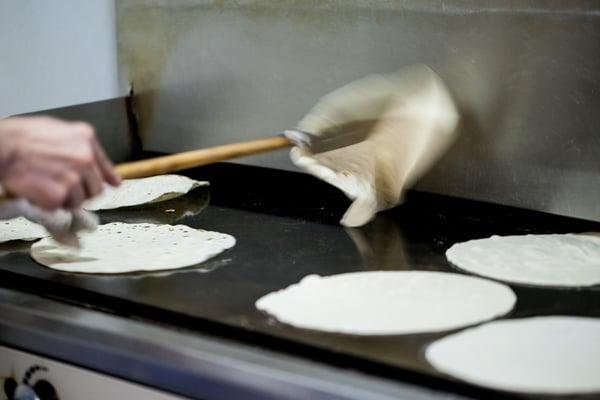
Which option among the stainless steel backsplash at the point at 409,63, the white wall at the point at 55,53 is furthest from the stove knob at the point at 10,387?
the white wall at the point at 55,53

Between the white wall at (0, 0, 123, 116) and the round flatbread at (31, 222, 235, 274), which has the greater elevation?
the white wall at (0, 0, 123, 116)

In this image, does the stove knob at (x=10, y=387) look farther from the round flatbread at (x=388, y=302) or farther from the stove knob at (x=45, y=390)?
the round flatbread at (x=388, y=302)

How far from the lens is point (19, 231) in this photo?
196cm

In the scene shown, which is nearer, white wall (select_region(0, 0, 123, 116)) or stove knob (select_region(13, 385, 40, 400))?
stove knob (select_region(13, 385, 40, 400))

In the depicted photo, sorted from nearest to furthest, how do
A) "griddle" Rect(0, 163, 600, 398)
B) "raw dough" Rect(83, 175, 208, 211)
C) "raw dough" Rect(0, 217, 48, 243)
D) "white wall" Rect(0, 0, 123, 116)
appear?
"griddle" Rect(0, 163, 600, 398), "raw dough" Rect(0, 217, 48, 243), "raw dough" Rect(83, 175, 208, 211), "white wall" Rect(0, 0, 123, 116)

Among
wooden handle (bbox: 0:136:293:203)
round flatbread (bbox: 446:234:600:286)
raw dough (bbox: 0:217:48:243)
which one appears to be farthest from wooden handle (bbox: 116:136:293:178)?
round flatbread (bbox: 446:234:600:286)

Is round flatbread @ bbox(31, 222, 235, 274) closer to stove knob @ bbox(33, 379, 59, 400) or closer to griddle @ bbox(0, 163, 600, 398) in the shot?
griddle @ bbox(0, 163, 600, 398)

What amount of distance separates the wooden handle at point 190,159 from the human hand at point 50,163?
0.71 feet

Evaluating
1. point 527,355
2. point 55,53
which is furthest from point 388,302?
point 55,53

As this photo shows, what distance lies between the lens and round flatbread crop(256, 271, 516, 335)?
1.40m

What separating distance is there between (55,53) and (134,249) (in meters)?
1.20

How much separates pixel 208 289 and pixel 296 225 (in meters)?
0.41

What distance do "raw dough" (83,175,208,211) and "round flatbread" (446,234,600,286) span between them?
71 cm

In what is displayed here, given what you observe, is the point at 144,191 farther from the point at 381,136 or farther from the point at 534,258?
the point at 534,258
